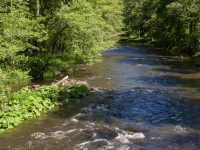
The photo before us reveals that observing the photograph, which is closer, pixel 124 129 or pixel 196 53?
pixel 124 129

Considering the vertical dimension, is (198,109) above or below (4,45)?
below

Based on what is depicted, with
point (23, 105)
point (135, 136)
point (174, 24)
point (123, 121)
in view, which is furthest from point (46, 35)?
point (174, 24)

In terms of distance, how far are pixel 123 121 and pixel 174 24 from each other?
1572 inches

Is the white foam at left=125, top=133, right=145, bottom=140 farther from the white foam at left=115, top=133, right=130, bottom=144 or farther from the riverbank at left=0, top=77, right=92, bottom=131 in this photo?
the riverbank at left=0, top=77, right=92, bottom=131

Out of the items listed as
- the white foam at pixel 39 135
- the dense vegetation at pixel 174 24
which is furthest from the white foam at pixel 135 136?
the dense vegetation at pixel 174 24

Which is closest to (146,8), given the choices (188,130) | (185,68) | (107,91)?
(185,68)

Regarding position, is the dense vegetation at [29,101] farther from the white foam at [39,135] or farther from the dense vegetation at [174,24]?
the dense vegetation at [174,24]

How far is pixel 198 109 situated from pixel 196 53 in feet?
80.9

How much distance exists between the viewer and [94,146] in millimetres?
11211

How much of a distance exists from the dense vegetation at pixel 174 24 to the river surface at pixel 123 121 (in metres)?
17.6

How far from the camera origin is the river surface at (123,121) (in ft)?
37.5

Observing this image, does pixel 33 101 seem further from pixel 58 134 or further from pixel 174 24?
pixel 174 24

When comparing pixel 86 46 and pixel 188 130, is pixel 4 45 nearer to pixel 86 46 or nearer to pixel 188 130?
pixel 86 46

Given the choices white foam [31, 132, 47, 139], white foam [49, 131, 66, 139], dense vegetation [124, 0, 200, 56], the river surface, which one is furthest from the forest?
dense vegetation [124, 0, 200, 56]
